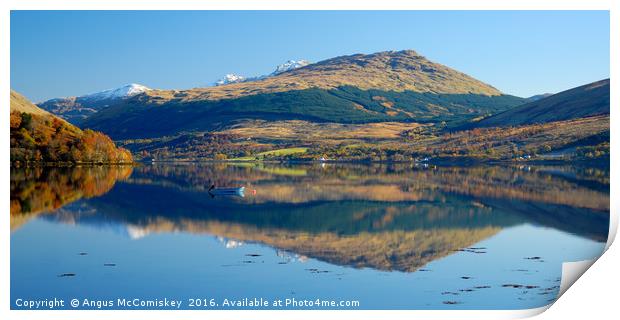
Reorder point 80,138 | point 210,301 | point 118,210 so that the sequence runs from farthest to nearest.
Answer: point 80,138 → point 118,210 → point 210,301

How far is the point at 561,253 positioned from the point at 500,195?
51.3ft

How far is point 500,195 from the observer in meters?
33.4

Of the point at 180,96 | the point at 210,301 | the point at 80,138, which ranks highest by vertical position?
the point at 180,96

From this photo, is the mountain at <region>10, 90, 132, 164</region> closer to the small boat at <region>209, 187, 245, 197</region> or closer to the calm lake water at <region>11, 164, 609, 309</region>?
the calm lake water at <region>11, 164, 609, 309</region>

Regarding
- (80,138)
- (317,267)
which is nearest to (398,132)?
(80,138)

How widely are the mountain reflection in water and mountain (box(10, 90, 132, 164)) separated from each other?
15.4 metres

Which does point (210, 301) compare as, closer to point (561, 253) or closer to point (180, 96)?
point (561, 253)

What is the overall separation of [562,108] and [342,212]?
9057 centimetres

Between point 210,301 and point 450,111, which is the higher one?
point 450,111

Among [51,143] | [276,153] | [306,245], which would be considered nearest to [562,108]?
[276,153]

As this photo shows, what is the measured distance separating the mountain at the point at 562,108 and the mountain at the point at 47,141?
6365 centimetres

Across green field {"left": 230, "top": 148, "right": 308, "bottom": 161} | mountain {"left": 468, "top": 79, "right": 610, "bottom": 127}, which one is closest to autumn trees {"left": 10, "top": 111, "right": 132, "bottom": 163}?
green field {"left": 230, "top": 148, "right": 308, "bottom": 161}

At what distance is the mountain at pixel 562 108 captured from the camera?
326 ft

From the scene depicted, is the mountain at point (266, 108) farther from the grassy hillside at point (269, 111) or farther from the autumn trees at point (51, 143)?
the autumn trees at point (51, 143)
